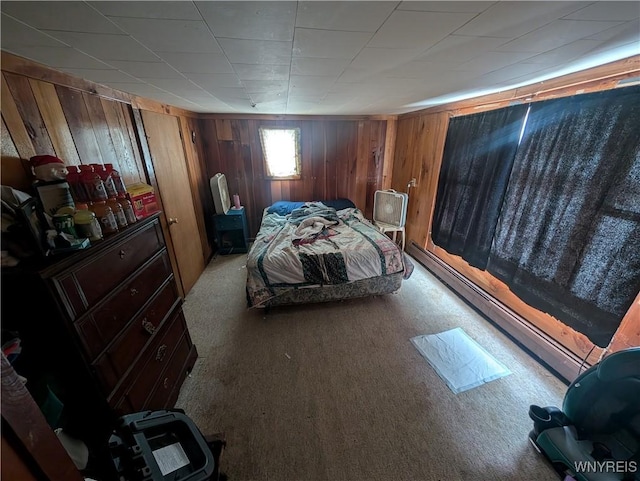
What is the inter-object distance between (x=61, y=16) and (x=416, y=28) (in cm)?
123

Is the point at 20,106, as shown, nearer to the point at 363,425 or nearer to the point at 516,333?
the point at 363,425

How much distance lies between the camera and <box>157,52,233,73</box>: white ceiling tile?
3.81 ft

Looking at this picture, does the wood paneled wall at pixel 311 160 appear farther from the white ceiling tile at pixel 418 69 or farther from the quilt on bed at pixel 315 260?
the white ceiling tile at pixel 418 69

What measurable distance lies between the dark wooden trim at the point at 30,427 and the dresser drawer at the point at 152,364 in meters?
0.74

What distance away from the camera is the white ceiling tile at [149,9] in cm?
73

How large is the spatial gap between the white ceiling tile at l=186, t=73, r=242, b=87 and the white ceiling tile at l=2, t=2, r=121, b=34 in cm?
69

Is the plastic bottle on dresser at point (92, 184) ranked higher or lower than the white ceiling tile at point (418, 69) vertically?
lower

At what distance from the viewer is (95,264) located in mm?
1005

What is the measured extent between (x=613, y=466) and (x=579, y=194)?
145cm

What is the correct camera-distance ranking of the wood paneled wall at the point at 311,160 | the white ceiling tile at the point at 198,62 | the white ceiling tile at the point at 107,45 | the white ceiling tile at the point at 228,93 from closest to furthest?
the white ceiling tile at the point at 107,45 < the white ceiling tile at the point at 198,62 < the white ceiling tile at the point at 228,93 < the wood paneled wall at the point at 311,160

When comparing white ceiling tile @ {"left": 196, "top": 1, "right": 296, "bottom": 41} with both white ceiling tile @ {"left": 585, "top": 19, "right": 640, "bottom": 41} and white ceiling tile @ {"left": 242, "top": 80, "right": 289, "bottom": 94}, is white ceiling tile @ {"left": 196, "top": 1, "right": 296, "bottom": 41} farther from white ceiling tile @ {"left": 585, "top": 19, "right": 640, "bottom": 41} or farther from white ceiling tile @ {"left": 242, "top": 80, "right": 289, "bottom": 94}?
white ceiling tile @ {"left": 585, "top": 19, "right": 640, "bottom": 41}

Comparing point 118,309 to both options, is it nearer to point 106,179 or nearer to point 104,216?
point 104,216

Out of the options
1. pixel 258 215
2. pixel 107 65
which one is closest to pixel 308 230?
pixel 258 215

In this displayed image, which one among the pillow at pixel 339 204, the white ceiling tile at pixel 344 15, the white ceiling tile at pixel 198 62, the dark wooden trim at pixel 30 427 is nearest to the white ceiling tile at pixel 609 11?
the white ceiling tile at pixel 344 15
